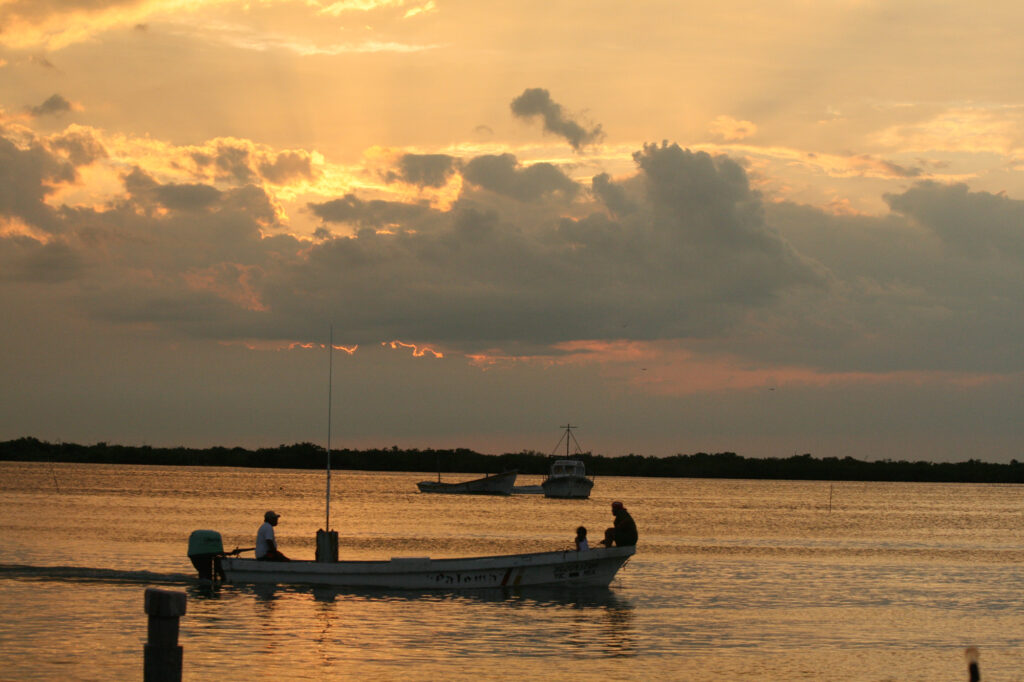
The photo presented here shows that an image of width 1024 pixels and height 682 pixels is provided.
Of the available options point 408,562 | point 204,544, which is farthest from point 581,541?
point 204,544

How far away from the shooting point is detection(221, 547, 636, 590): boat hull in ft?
102

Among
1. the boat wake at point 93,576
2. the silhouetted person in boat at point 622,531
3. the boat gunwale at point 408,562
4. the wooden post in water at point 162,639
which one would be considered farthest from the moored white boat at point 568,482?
the wooden post in water at point 162,639

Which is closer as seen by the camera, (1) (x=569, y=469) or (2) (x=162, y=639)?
(2) (x=162, y=639)

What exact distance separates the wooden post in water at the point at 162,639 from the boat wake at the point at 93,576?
23.2 metres

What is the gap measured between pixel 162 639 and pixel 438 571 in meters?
21.9

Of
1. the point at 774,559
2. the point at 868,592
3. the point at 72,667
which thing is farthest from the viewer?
the point at 774,559

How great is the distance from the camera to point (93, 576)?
110 feet

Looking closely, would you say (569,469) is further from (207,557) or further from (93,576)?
(207,557)

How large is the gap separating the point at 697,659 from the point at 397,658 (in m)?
5.94

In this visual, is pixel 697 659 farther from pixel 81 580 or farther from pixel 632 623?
pixel 81 580

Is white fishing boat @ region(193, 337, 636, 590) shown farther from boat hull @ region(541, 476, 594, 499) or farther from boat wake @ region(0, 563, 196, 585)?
boat hull @ region(541, 476, 594, 499)

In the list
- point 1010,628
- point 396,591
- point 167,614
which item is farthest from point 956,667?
point 167,614

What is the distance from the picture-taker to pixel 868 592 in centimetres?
3647

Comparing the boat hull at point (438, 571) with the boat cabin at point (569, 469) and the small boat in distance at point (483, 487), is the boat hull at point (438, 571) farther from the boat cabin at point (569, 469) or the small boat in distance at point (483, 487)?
the small boat in distance at point (483, 487)
